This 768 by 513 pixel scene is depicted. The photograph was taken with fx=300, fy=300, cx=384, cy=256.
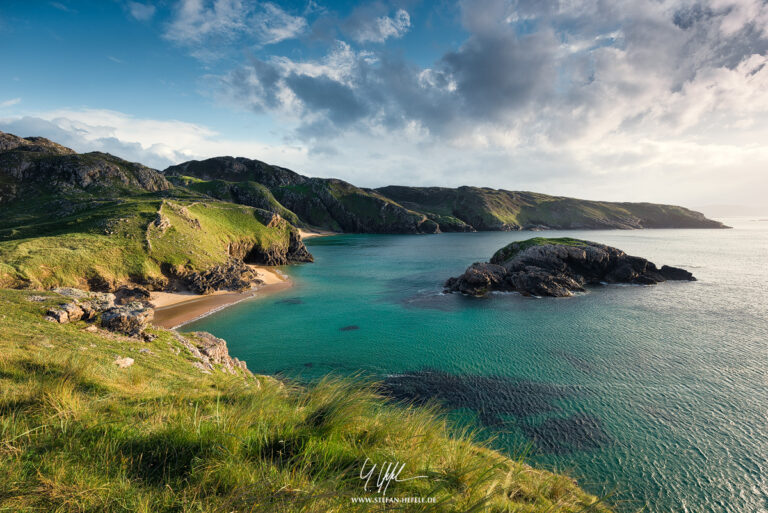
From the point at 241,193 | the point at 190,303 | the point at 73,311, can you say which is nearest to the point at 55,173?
the point at 241,193

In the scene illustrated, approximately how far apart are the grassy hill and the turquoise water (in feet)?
50.2

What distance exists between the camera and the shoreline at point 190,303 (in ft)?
105

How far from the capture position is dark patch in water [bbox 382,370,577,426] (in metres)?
17.9

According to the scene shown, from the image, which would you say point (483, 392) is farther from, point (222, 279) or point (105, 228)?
point (105, 228)

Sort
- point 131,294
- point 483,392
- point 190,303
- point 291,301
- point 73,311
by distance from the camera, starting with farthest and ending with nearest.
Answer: point 291,301
point 190,303
point 131,294
point 483,392
point 73,311

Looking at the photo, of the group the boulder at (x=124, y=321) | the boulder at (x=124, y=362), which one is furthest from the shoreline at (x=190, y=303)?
the boulder at (x=124, y=362)

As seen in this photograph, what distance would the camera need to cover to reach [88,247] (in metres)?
37.6

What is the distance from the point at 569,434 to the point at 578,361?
9.85 m

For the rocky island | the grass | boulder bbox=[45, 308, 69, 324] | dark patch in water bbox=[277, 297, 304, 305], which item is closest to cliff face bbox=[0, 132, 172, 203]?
dark patch in water bbox=[277, 297, 304, 305]

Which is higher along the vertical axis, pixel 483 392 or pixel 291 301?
pixel 291 301

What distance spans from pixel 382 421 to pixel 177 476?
3433mm

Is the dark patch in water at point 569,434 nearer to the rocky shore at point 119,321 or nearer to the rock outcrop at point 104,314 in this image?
the rocky shore at point 119,321

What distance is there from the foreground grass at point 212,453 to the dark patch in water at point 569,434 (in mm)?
10131

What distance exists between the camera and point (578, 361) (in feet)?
78.7
